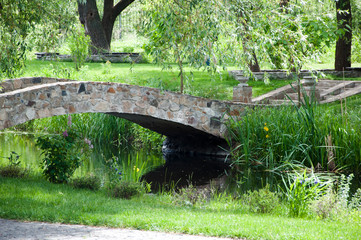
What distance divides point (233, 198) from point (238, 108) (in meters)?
4.05

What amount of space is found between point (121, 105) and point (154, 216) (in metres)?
5.12

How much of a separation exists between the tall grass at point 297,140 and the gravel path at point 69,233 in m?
5.50

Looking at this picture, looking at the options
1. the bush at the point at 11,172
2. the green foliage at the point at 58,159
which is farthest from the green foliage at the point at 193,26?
the bush at the point at 11,172

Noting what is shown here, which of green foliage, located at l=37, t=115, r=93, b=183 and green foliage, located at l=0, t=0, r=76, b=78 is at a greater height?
green foliage, located at l=0, t=0, r=76, b=78

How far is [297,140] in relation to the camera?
36.2 ft

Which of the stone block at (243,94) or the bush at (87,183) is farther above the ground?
the stone block at (243,94)

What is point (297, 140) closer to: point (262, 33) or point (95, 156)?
point (262, 33)

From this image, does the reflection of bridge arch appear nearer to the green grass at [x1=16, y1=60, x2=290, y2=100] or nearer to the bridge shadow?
the bridge shadow

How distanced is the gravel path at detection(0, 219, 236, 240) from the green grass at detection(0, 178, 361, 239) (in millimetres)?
185

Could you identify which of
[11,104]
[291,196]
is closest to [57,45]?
[11,104]

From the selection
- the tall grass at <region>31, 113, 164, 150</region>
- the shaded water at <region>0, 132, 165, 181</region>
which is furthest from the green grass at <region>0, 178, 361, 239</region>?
the tall grass at <region>31, 113, 164, 150</region>

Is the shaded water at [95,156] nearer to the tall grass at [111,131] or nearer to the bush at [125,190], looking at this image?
the tall grass at [111,131]

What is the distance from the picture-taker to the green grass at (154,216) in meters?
5.60

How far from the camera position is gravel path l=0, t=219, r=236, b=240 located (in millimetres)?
5199
